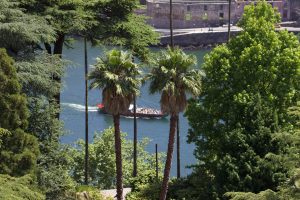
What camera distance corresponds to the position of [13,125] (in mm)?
23891

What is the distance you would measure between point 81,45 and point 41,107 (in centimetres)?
5124

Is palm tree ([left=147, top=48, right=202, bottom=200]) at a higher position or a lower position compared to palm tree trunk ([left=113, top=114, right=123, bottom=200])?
higher

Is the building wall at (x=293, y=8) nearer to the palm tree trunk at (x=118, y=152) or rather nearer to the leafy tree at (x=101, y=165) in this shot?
the leafy tree at (x=101, y=165)

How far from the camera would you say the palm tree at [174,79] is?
25.5 m

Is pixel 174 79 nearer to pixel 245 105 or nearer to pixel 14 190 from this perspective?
pixel 245 105

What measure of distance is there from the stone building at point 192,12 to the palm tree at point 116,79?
6942 centimetres

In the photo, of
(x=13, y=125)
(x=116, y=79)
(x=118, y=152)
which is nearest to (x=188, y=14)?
(x=118, y=152)

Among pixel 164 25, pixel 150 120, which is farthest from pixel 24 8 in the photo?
pixel 164 25

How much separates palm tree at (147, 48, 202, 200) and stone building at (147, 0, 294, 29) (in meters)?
69.4

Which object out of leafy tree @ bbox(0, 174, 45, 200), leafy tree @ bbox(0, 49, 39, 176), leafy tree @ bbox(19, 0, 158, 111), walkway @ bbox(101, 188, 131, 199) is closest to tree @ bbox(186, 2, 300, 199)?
walkway @ bbox(101, 188, 131, 199)

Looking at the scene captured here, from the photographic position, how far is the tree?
2622 cm

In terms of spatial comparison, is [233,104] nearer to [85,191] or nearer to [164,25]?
[85,191]

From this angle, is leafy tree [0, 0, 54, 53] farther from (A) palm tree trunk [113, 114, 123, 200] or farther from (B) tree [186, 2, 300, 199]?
(B) tree [186, 2, 300, 199]

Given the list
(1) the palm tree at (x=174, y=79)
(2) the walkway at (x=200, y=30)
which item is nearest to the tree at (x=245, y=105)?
(1) the palm tree at (x=174, y=79)
